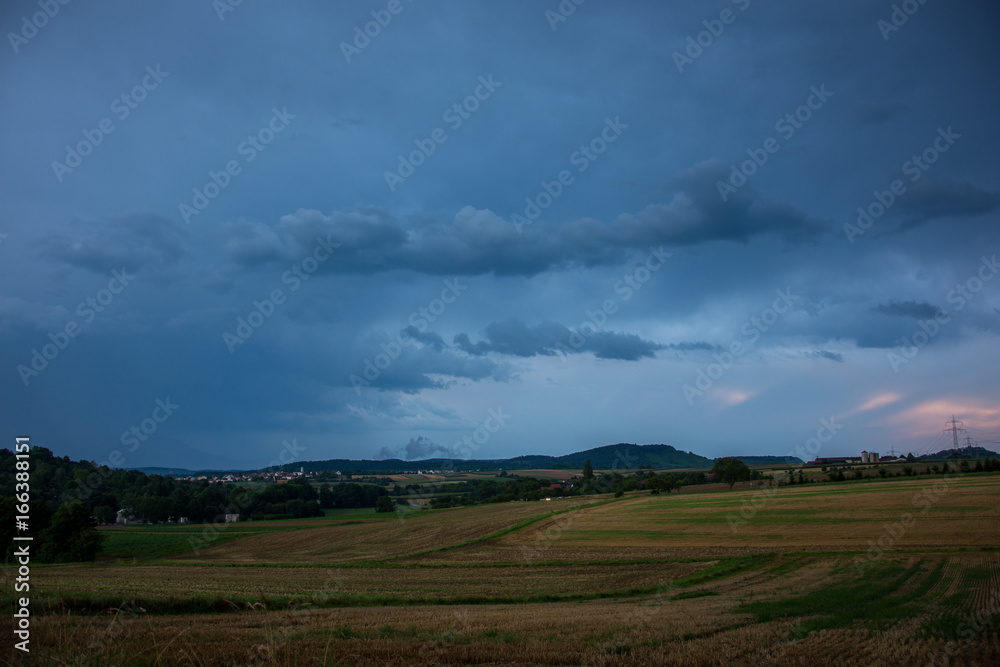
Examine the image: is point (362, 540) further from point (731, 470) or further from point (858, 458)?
point (858, 458)

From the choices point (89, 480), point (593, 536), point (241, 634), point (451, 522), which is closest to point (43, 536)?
point (89, 480)

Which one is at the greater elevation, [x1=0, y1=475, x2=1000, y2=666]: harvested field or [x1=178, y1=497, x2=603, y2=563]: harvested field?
[x1=0, y1=475, x2=1000, y2=666]: harvested field

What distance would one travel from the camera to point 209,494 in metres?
93.2

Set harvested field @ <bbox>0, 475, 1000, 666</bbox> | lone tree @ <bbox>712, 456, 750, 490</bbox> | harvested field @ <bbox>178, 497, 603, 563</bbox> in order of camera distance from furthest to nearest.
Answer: lone tree @ <bbox>712, 456, 750, 490</bbox> → harvested field @ <bbox>178, 497, 603, 563</bbox> → harvested field @ <bbox>0, 475, 1000, 666</bbox>

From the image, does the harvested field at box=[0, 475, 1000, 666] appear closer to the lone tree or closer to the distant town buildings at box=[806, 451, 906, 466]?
the lone tree

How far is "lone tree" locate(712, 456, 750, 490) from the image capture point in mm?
95562

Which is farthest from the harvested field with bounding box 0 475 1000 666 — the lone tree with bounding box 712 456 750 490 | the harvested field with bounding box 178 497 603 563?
the lone tree with bounding box 712 456 750 490

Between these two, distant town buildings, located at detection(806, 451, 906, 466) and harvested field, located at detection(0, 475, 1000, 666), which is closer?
harvested field, located at detection(0, 475, 1000, 666)

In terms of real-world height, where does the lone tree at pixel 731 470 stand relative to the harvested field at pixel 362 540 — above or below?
above

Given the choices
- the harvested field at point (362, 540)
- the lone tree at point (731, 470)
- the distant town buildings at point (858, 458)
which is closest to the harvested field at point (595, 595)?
the harvested field at point (362, 540)

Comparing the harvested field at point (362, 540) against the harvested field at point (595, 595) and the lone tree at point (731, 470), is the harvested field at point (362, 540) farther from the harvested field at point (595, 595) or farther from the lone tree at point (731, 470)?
the lone tree at point (731, 470)

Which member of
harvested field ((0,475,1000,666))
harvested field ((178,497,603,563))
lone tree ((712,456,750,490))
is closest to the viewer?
harvested field ((0,475,1000,666))

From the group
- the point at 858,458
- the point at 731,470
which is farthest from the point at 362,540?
the point at 858,458

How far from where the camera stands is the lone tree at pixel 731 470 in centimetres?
9556
